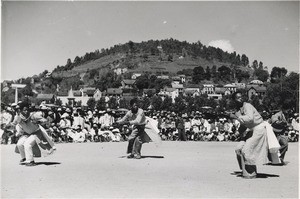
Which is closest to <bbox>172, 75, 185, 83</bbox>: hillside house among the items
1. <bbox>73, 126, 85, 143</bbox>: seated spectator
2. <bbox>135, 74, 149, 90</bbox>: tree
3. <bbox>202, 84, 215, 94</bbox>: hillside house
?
<bbox>202, 84, 215, 94</bbox>: hillside house

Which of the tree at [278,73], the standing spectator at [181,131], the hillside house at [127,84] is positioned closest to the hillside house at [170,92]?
the hillside house at [127,84]

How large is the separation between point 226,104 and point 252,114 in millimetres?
106299

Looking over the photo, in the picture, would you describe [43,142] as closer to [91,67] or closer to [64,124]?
[64,124]

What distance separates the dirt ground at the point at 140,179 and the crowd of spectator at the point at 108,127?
7.18m

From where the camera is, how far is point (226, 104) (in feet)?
375

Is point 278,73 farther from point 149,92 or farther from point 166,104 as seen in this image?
→ point 149,92

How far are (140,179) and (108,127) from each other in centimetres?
1362

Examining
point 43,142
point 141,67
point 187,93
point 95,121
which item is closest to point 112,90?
point 187,93

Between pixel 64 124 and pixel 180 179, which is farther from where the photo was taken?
pixel 64 124

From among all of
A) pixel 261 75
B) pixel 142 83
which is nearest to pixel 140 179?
pixel 142 83

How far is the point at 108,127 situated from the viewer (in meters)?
22.5

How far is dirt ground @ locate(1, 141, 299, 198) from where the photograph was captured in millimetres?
7609

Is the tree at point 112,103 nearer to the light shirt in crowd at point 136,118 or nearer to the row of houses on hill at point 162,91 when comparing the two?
the row of houses on hill at point 162,91

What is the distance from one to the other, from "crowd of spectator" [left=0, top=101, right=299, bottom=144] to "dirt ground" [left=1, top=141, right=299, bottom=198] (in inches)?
283
